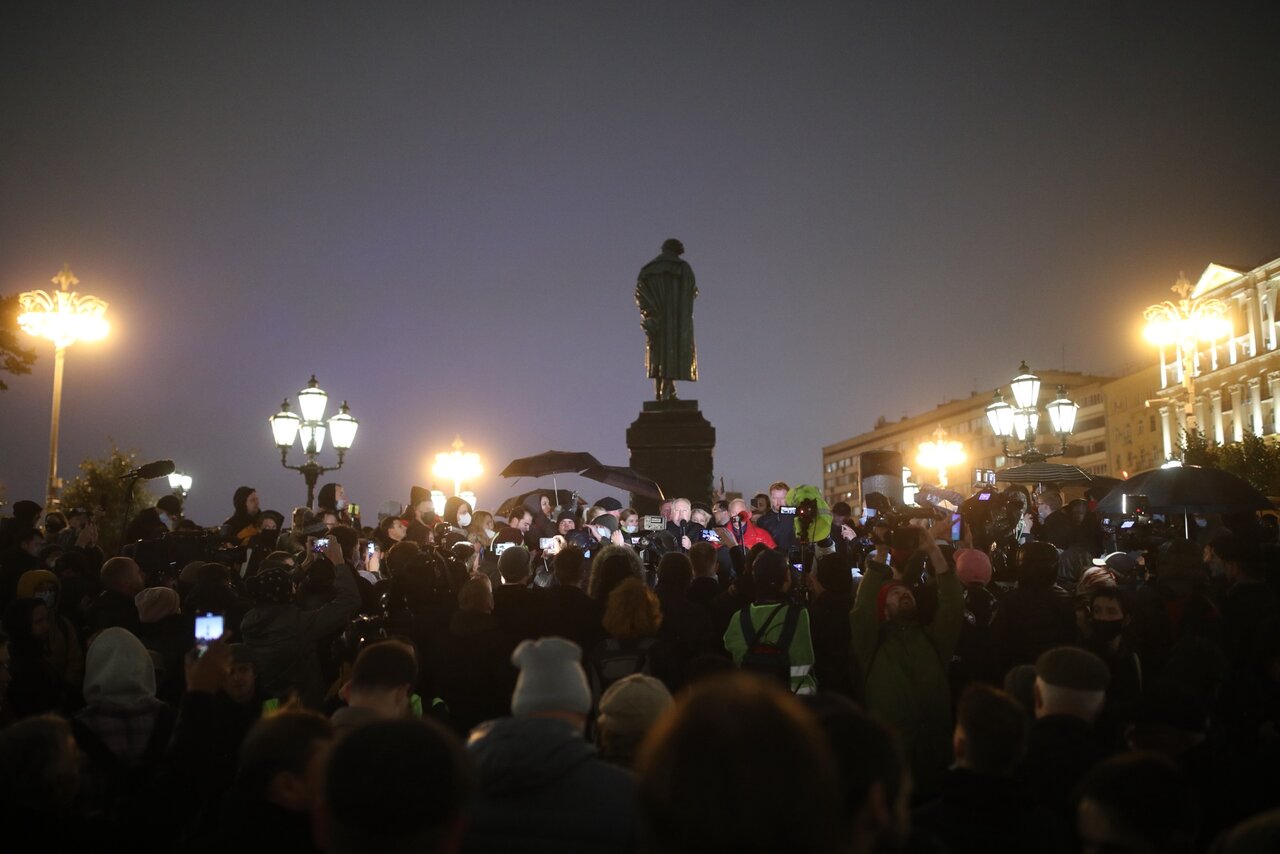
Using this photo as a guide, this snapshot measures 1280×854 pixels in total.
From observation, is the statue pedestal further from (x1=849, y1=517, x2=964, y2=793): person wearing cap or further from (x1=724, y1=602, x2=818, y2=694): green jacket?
(x1=849, y1=517, x2=964, y2=793): person wearing cap

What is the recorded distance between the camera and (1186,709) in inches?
160

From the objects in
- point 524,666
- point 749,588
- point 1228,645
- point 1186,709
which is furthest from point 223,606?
point 1228,645

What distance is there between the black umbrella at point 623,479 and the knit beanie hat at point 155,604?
7665mm

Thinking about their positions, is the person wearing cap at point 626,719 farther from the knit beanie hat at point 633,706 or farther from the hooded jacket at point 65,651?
the hooded jacket at point 65,651

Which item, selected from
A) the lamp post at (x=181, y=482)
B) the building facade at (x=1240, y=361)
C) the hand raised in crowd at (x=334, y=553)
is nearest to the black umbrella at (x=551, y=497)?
the hand raised in crowd at (x=334, y=553)

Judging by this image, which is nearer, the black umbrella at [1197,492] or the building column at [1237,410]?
the black umbrella at [1197,492]

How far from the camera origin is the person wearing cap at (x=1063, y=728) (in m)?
4.07

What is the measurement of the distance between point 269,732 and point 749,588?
14.7 ft

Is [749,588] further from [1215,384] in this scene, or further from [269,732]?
[1215,384]

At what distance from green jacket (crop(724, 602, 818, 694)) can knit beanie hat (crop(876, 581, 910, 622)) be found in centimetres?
52

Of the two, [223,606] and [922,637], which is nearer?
[922,637]

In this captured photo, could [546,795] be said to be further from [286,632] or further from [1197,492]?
[1197,492]

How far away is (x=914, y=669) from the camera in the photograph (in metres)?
5.92

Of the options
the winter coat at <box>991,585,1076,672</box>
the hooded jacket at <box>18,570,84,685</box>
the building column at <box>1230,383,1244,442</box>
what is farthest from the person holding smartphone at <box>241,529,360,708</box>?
the building column at <box>1230,383,1244,442</box>
